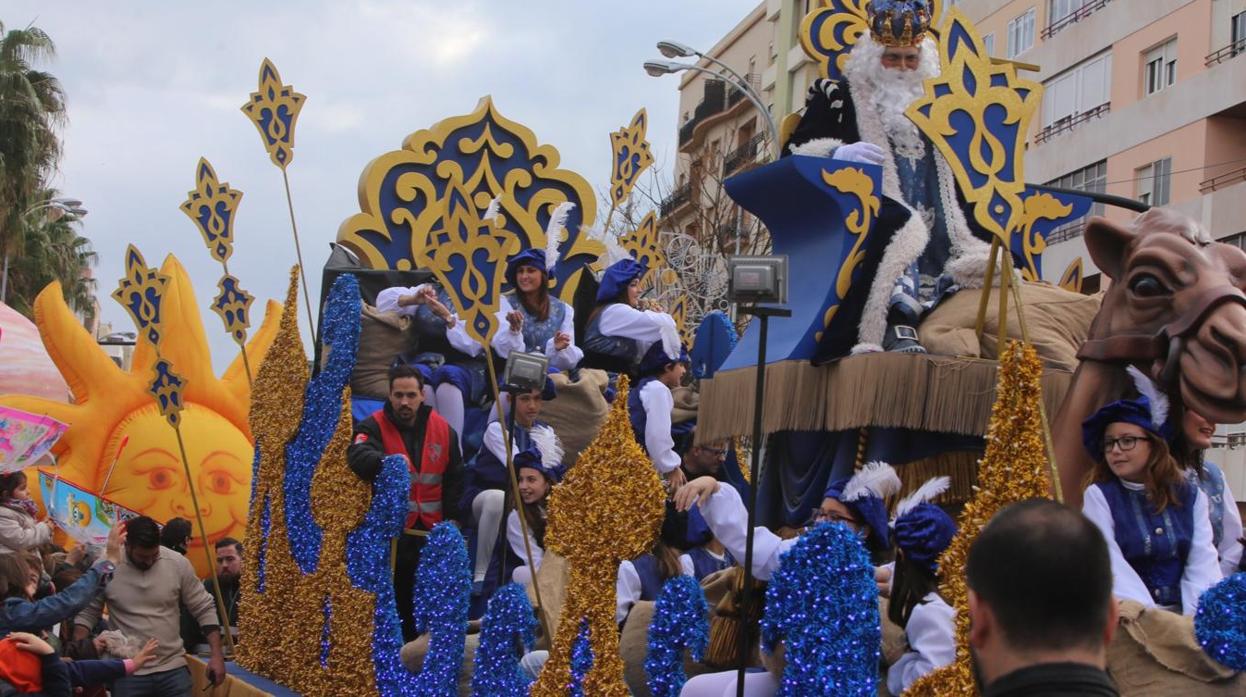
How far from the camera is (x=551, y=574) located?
8.11 m

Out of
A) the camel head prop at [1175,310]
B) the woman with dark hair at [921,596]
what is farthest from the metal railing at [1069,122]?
the woman with dark hair at [921,596]

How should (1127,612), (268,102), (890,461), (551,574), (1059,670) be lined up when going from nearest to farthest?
1. (1059,670)
2. (1127,612)
3. (890,461)
4. (551,574)
5. (268,102)

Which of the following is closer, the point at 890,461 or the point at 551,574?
the point at 890,461

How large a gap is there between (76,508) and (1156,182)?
16715 millimetres

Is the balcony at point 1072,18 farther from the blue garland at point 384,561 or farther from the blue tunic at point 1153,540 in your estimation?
the blue tunic at point 1153,540

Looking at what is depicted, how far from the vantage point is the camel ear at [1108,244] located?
234 inches

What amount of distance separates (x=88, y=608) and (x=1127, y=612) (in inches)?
282

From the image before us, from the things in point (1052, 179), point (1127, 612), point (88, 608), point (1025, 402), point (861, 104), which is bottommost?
point (88, 608)

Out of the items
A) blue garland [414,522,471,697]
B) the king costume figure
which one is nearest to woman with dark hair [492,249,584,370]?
blue garland [414,522,471,697]

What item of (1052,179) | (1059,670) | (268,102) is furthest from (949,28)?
(1052,179)

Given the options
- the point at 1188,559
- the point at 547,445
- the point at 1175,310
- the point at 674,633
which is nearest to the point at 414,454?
the point at 547,445

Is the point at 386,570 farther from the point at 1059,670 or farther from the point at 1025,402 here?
the point at 1059,670

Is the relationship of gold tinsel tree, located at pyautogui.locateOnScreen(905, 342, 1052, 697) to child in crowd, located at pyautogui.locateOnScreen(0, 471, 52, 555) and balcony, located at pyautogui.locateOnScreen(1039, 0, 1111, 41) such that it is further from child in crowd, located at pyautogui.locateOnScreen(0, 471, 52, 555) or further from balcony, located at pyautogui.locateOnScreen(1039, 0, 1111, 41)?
balcony, located at pyautogui.locateOnScreen(1039, 0, 1111, 41)

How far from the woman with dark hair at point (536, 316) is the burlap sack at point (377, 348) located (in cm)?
65
